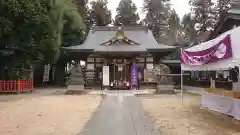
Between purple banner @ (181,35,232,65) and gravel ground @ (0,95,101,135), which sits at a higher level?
purple banner @ (181,35,232,65)

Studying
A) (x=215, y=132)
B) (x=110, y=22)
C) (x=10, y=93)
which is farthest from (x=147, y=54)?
(x=110, y=22)

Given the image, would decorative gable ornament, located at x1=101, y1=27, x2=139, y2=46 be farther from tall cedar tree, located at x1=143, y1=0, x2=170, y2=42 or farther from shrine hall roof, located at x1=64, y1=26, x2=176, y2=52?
tall cedar tree, located at x1=143, y1=0, x2=170, y2=42

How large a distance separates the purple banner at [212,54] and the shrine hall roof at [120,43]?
12302 mm

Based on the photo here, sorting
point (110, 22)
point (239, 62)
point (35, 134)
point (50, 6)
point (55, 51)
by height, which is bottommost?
point (35, 134)

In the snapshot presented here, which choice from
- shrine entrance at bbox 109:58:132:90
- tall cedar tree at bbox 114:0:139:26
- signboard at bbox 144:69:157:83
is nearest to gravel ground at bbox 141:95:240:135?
shrine entrance at bbox 109:58:132:90

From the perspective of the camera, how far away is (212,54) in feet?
29.7

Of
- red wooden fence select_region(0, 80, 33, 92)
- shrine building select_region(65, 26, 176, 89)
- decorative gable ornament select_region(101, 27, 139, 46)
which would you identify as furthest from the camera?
decorative gable ornament select_region(101, 27, 139, 46)

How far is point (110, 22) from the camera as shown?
52156 mm

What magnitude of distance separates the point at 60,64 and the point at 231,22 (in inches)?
813

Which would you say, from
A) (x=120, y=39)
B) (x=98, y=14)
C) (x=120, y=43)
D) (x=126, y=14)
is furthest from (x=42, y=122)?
(x=126, y=14)

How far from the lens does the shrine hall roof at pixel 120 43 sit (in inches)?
975

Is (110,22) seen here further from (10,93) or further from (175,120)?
(175,120)

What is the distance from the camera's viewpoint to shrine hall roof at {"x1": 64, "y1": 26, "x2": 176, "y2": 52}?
81.3 feet

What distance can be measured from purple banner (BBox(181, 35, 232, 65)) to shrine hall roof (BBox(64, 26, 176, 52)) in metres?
12.3
